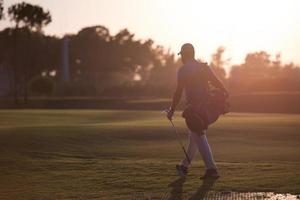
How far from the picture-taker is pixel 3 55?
117125 millimetres

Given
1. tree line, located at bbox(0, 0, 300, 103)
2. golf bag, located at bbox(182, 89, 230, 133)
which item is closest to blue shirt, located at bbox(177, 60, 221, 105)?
golf bag, located at bbox(182, 89, 230, 133)

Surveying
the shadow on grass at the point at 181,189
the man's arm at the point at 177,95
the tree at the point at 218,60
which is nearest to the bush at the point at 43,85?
the tree at the point at 218,60

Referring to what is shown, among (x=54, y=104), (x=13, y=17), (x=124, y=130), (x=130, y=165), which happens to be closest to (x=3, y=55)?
(x=13, y=17)

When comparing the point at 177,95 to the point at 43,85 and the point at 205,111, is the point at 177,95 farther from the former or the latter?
the point at 43,85

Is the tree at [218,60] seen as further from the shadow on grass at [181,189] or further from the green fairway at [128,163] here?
the shadow on grass at [181,189]

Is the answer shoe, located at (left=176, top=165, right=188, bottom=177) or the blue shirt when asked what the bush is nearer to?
shoe, located at (left=176, top=165, right=188, bottom=177)

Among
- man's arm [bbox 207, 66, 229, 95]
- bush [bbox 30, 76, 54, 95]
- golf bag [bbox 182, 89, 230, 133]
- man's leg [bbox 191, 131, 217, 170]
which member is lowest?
bush [bbox 30, 76, 54, 95]

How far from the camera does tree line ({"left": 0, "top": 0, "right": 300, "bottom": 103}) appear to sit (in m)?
97.4

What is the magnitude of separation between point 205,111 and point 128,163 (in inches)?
127

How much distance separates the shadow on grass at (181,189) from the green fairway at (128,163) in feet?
0.06

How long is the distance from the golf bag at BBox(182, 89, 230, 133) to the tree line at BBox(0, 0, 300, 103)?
74.0 m

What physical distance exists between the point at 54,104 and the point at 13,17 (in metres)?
A: 14.2

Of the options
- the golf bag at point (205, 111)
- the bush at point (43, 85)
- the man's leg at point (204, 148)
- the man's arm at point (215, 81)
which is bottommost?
the bush at point (43, 85)

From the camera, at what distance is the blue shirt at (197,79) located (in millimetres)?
12609
